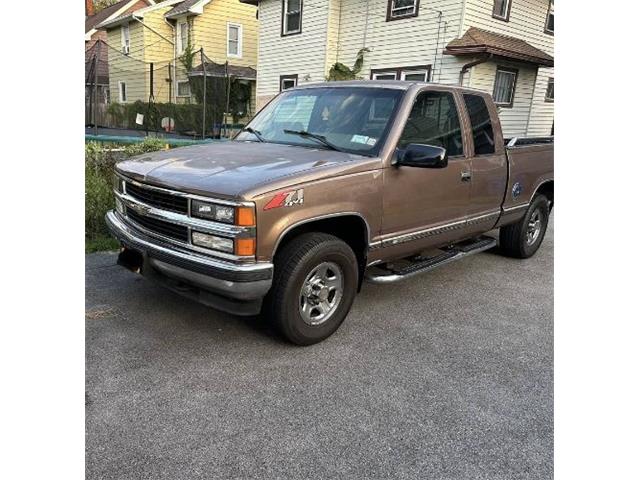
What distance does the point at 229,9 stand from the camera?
980 inches

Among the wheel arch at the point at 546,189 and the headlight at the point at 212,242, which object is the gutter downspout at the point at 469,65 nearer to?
the wheel arch at the point at 546,189

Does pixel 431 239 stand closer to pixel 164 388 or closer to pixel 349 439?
pixel 349 439

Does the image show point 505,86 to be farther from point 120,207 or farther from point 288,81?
point 120,207

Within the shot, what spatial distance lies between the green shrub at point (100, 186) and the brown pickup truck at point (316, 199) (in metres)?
1.91

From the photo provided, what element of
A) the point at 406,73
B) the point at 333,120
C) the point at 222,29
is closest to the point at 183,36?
the point at 222,29

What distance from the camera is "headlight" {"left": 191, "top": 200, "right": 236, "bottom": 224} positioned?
3.13 m

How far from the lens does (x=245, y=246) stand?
3148 millimetres

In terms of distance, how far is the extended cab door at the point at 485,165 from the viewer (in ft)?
16.1

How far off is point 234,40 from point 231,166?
2417 centimetres

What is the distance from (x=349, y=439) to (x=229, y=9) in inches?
1022

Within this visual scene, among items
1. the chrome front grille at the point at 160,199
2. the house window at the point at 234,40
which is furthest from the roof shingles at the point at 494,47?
the house window at the point at 234,40

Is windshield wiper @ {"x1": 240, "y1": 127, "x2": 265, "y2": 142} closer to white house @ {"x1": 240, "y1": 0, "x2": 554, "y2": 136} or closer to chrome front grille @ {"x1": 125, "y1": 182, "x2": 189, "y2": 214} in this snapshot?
chrome front grille @ {"x1": 125, "y1": 182, "x2": 189, "y2": 214}

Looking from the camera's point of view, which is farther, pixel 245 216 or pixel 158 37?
pixel 158 37

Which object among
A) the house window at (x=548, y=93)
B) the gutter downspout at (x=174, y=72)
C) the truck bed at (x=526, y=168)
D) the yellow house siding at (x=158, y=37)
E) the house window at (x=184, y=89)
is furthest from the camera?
the yellow house siding at (x=158, y=37)
